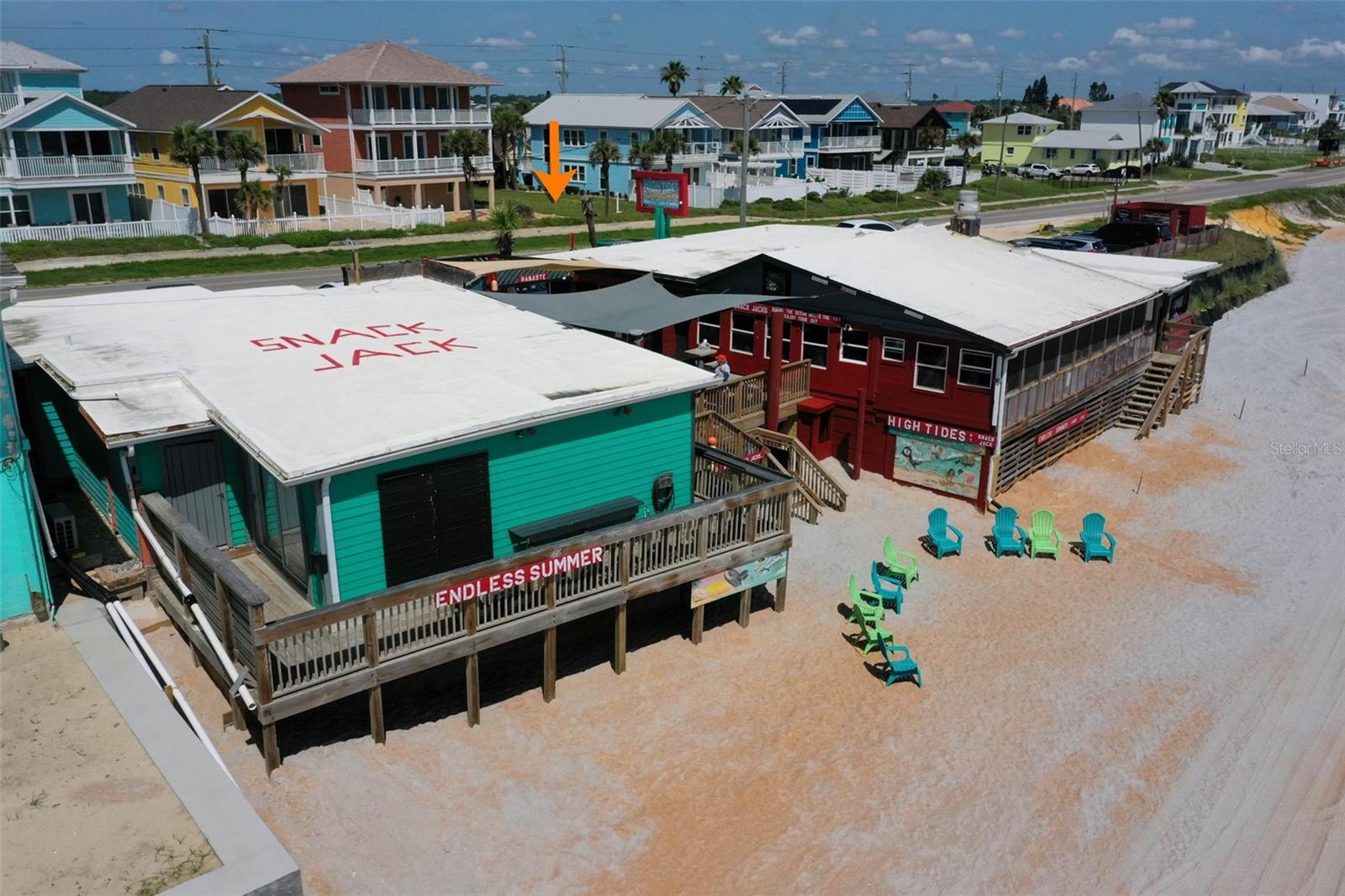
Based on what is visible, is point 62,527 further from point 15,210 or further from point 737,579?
point 15,210

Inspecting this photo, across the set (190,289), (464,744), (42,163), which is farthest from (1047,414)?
(42,163)

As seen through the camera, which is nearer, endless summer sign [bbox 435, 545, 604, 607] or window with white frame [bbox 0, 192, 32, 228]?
endless summer sign [bbox 435, 545, 604, 607]

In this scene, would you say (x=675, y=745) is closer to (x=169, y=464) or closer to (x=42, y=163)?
(x=169, y=464)

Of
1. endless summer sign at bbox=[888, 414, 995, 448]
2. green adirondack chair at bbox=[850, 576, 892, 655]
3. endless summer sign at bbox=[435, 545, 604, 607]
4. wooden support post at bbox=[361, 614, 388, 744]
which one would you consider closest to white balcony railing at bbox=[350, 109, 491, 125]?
endless summer sign at bbox=[888, 414, 995, 448]

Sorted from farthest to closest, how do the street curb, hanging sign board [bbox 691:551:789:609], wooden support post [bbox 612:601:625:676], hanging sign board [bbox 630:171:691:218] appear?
1. hanging sign board [bbox 630:171:691:218]
2. hanging sign board [bbox 691:551:789:609]
3. wooden support post [bbox 612:601:625:676]
4. the street curb

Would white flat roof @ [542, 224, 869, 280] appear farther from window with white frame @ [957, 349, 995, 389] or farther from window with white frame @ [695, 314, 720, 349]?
window with white frame @ [957, 349, 995, 389]

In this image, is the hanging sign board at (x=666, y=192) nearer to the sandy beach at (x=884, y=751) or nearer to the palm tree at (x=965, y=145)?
the sandy beach at (x=884, y=751)

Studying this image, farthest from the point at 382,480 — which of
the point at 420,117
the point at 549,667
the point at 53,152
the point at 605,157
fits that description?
the point at 605,157
